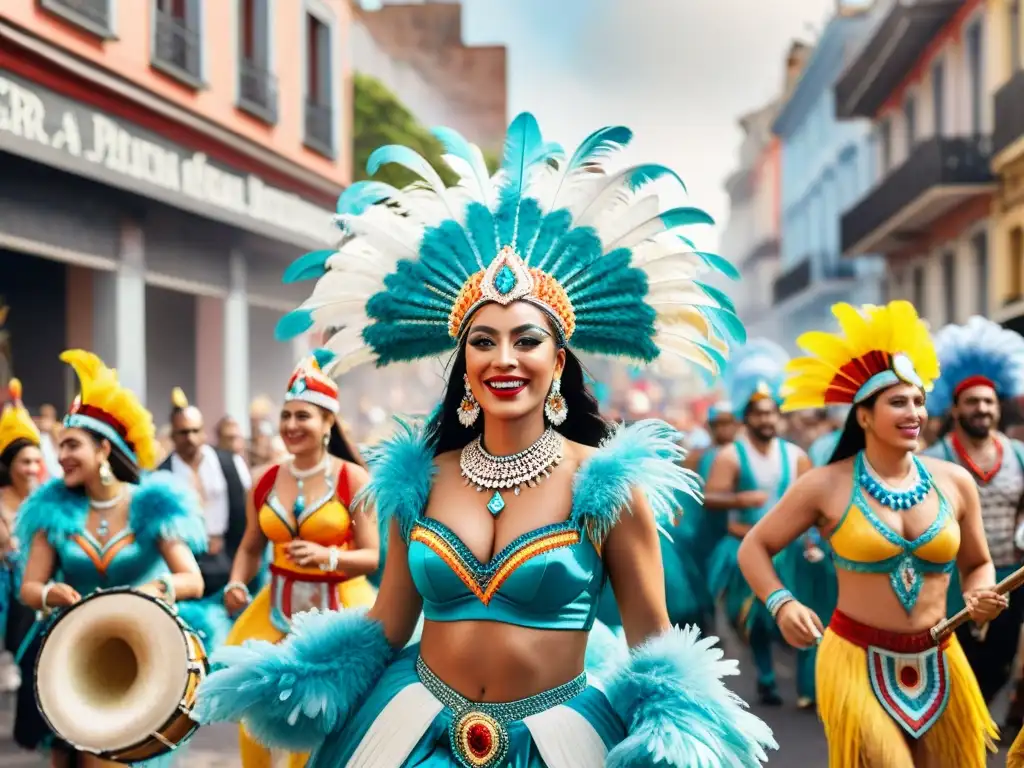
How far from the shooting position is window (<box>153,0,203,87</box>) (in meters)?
17.8

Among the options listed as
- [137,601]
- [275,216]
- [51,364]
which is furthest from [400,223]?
[275,216]

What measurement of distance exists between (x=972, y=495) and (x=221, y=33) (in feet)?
52.8

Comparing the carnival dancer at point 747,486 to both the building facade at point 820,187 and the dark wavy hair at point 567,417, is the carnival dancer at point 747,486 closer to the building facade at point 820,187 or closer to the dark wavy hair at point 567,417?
the dark wavy hair at point 567,417

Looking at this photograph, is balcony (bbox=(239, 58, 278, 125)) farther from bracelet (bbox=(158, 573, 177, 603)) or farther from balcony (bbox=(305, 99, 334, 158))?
bracelet (bbox=(158, 573, 177, 603))

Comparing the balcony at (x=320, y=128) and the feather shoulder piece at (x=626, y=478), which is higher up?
the balcony at (x=320, y=128)

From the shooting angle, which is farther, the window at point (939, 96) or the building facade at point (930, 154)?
the window at point (939, 96)

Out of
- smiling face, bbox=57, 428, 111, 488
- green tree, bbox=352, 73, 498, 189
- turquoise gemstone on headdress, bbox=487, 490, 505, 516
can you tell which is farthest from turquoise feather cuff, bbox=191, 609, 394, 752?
green tree, bbox=352, 73, 498, 189

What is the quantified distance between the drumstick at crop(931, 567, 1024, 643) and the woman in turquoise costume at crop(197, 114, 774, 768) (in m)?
1.67

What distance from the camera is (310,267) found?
14.9 feet

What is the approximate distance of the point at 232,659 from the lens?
4.09 metres

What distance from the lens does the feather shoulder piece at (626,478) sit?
394 cm

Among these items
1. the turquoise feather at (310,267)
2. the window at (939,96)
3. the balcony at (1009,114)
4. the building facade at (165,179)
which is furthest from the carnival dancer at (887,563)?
the window at (939,96)

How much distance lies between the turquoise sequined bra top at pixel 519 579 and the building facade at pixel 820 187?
36.1 m

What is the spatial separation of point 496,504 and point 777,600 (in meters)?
2.02
